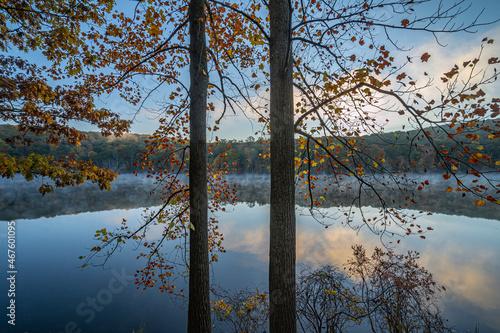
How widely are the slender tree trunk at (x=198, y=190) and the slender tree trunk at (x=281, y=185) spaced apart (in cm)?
142

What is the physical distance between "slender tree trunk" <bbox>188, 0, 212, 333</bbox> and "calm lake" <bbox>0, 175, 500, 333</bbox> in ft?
6.55

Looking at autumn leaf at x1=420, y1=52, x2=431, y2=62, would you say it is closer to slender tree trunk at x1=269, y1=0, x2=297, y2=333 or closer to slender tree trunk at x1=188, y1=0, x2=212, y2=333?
slender tree trunk at x1=269, y1=0, x2=297, y2=333

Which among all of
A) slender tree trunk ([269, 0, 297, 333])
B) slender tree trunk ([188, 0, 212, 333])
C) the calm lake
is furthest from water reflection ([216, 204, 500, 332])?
slender tree trunk ([188, 0, 212, 333])

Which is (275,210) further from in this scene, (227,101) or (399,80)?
(227,101)

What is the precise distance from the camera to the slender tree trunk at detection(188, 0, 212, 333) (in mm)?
3725

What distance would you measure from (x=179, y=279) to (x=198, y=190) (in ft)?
34.8

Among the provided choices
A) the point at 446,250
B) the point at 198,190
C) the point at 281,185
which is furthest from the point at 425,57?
the point at 446,250

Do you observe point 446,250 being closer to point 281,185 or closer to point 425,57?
point 425,57

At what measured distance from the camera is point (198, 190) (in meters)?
3.79

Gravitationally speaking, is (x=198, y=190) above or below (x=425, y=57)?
below

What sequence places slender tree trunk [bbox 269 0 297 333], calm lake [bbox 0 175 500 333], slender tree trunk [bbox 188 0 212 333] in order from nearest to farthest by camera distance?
slender tree trunk [bbox 269 0 297 333]
slender tree trunk [bbox 188 0 212 333]
calm lake [bbox 0 175 500 333]

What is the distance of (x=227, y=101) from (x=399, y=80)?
10.9 feet

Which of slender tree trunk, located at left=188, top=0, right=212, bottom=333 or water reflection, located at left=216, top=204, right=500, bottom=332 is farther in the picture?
water reflection, located at left=216, top=204, right=500, bottom=332

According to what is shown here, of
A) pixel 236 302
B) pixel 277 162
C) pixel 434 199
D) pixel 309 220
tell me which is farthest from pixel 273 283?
pixel 434 199
